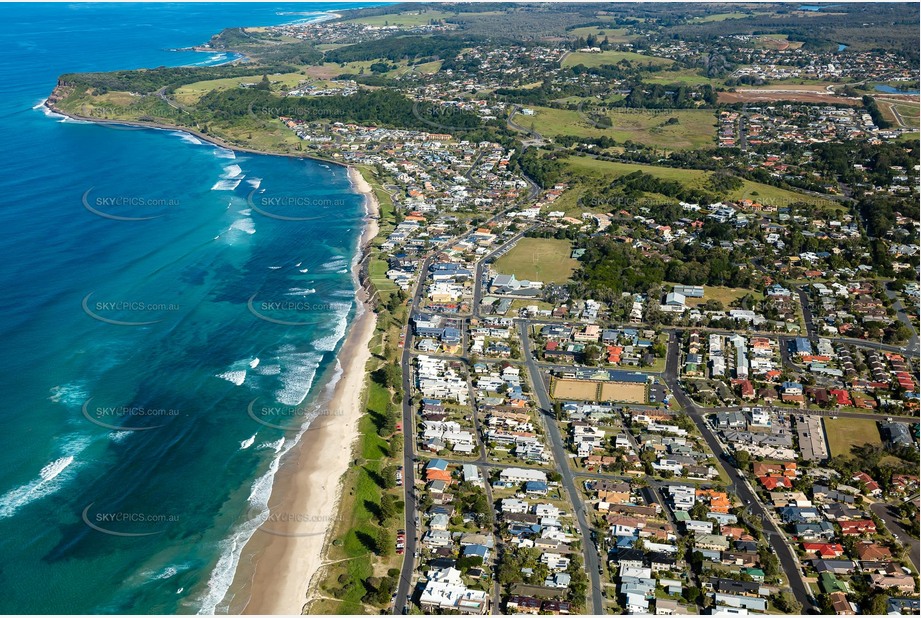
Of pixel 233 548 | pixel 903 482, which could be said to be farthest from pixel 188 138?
pixel 903 482

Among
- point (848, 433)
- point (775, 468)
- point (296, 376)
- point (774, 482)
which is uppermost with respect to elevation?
point (296, 376)

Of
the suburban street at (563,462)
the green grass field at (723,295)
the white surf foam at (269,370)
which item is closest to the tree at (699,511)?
the suburban street at (563,462)

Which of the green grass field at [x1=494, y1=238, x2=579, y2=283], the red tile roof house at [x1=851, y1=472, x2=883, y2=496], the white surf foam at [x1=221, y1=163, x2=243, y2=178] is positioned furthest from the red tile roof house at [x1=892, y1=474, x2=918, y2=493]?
the white surf foam at [x1=221, y1=163, x2=243, y2=178]

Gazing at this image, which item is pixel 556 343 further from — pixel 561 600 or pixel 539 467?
pixel 561 600

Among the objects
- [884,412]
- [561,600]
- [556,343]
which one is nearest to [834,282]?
[884,412]

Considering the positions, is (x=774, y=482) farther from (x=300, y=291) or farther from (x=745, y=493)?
(x=300, y=291)
